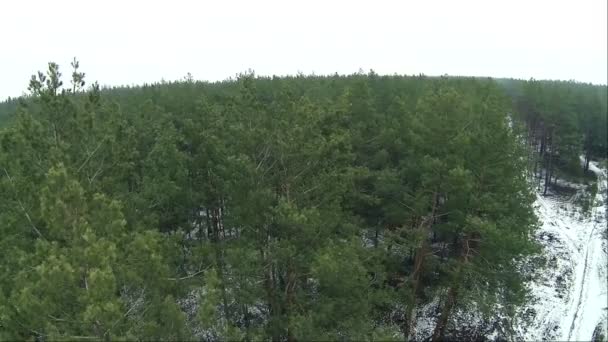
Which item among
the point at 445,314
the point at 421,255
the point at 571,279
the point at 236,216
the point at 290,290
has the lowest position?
the point at 571,279

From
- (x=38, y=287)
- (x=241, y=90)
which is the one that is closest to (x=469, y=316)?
(x=241, y=90)

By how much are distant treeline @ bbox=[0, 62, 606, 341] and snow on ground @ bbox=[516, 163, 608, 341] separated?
198 cm

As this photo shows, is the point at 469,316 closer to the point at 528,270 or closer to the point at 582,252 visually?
the point at 528,270

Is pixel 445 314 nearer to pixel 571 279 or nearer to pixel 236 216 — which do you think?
pixel 236 216

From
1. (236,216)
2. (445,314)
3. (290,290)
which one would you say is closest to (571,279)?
(445,314)

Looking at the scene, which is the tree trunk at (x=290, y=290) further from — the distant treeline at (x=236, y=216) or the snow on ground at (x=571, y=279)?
the snow on ground at (x=571, y=279)

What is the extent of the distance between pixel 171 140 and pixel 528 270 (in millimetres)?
20630

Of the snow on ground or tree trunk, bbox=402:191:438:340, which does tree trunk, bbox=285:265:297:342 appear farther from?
the snow on ground

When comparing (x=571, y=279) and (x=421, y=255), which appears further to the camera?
(x=571, y=279)

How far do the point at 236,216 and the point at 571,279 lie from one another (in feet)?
63.8

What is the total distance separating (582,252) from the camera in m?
25.3

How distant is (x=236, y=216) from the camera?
1354cm

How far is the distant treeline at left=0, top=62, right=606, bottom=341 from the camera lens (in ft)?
27.4

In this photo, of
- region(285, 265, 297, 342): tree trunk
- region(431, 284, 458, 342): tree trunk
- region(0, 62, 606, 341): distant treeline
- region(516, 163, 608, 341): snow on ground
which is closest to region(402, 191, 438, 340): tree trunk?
region(0, 62, 606, 341): distant treeline
